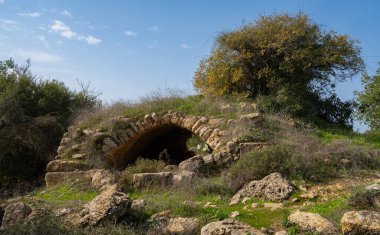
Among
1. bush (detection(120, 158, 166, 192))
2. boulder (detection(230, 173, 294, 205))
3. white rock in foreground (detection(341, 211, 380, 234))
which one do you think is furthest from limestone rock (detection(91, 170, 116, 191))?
white rock in foreground (detection(341, 211, 380, 234))

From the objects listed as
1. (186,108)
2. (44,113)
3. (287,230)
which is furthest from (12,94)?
(287,230)

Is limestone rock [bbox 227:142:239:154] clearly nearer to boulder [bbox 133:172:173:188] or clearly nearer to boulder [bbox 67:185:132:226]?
boulder [bbox 133:172:173:188]

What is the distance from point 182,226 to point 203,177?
3975 millimetres

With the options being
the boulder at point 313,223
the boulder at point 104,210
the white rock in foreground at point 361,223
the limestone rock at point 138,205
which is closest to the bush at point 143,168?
the limestone rock at point 138,205

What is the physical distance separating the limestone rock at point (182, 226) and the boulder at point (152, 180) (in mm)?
3270

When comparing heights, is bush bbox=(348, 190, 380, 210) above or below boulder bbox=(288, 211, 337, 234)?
above

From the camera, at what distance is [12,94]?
15.2 meters

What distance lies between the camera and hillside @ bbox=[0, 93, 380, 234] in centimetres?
619

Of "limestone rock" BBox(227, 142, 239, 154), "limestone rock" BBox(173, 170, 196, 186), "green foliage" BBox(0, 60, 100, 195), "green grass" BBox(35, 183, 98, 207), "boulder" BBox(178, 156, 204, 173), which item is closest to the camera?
"limestone rock" BBox(173, 170, 196, 186)

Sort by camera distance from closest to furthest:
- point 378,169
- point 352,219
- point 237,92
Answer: point 352,219, point 378,169, point 237,92

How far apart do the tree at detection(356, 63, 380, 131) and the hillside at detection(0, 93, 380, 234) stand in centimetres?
123

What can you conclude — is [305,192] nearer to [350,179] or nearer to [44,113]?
[350,179]

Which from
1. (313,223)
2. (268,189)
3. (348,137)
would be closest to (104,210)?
(313,223)

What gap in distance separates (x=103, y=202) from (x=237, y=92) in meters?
8.88
